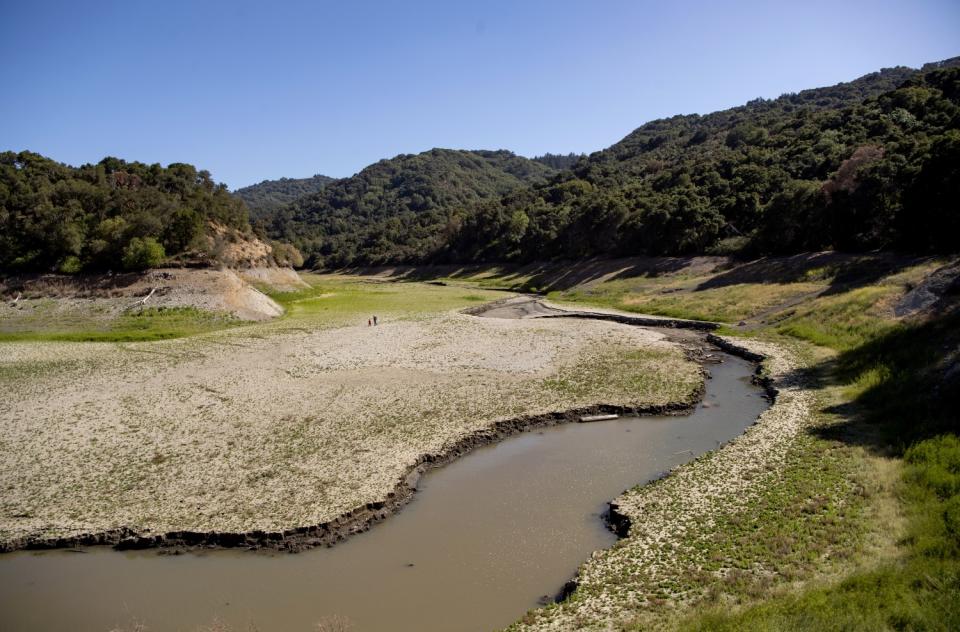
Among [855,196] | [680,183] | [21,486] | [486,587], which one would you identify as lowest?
[486,587]

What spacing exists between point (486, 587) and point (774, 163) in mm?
83323

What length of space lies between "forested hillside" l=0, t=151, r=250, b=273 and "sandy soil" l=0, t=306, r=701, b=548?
18.8m

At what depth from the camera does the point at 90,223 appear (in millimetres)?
55906

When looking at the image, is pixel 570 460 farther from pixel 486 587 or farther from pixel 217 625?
pixel 217 625

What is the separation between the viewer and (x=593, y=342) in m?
35.0

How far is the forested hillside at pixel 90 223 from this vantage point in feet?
171

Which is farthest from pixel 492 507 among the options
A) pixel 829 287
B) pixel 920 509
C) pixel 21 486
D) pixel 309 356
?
pixel 829 287

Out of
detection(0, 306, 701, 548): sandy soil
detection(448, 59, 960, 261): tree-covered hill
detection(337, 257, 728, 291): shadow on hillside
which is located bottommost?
detection(0, 306, 701, 548): sandy soil

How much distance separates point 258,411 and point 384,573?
13.1 m

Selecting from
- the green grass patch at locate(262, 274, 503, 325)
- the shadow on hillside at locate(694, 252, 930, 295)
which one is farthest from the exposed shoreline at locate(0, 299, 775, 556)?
the shadow on hillside at locate(694, 252, 930, 295)

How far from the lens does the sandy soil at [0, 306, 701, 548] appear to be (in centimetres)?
1527

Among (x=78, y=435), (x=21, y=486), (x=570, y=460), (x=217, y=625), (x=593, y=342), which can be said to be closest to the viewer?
(x=217, y=625)

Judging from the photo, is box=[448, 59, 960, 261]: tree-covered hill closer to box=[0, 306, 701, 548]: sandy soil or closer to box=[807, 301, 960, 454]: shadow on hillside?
box=[807, 301, 960, 454]: shadow on hillside

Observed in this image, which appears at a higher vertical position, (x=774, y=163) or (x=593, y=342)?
(x=774, y=163)
